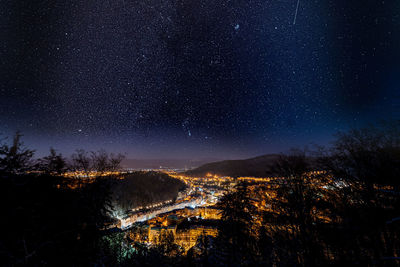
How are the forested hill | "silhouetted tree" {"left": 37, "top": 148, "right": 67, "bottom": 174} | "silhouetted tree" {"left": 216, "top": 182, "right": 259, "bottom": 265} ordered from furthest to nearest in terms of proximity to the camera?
the forested hill → "silhouetted tree" {"left": 216, "top": 182, "right": 259, "bottom": 265} → "silhouetted tree" {"left": 37, "top": 148, "right": 67, "bottom": 174}

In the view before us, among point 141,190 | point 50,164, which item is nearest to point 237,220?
point 50,164

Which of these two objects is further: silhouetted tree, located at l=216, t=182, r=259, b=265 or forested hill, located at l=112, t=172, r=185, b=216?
forested hill, located at l=112, t=172, r=185, b=216

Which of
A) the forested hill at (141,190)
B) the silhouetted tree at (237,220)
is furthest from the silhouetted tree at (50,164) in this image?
the forested hill at (141,190)

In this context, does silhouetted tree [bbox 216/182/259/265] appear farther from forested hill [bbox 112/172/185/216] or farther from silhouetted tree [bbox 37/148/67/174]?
forested hill [bbox 112/172/185/216]

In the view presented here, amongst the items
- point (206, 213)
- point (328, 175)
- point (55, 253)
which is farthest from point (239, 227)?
point (206, 213)

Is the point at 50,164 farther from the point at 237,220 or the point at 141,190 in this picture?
the point at 141,190

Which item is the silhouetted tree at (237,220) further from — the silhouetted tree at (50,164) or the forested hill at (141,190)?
the forested hill at (141,190)

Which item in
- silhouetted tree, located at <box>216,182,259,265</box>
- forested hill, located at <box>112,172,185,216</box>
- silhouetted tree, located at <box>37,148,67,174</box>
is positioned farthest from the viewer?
forested hill, located at <box>112,172,185,216</box>

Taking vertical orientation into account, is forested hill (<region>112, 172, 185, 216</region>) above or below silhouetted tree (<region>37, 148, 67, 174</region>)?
below

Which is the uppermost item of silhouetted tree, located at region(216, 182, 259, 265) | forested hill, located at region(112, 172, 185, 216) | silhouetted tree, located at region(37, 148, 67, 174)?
silhouetted tree, located at region(37, 148, 67, 174)

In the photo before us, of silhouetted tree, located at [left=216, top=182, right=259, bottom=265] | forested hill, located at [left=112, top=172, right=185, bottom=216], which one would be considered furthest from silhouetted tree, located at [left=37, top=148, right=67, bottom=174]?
forested hill, located at [left=112, top=172, right=185, bottom=216]
